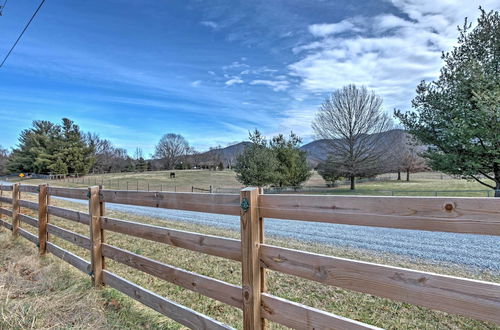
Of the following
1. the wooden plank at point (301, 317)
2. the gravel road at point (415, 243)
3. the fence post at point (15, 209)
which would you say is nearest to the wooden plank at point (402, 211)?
the wooden plank at point (301, 317)

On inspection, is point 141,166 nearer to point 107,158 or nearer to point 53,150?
point 107,158

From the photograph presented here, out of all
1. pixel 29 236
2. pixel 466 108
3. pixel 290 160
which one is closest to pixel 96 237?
pixel 29 236

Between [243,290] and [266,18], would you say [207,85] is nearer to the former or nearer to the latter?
[266,18]

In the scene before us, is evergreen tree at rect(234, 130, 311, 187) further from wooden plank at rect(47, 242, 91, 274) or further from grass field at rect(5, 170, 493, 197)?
wooden plank at rect(47, 242, 91, 274)

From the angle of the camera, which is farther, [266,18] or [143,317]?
[266,18]

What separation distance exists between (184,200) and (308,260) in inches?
54.0

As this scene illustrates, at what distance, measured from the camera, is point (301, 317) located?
1814 mm

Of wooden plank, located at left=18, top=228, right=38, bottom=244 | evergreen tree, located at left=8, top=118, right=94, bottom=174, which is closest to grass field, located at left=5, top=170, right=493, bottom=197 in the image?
evergreen tree, located at left=8, top=118, right=94, bottom=174

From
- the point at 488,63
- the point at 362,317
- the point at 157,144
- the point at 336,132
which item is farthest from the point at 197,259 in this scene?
the point at 157,144

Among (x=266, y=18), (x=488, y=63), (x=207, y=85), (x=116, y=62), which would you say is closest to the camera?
(x=266, y=18)

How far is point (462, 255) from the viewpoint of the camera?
5.52 m

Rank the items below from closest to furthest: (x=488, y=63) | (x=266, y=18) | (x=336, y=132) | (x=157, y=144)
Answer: (x=266, y=18) → (x=488, y=63) → (x=336, y=132) → (x=157, y=144)

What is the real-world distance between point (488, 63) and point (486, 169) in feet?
16.8

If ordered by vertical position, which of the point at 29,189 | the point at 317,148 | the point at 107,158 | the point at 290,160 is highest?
the point at 107,158
